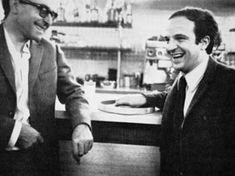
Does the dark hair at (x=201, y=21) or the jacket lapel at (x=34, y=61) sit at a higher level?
the dark hair at (x=201, y=21)

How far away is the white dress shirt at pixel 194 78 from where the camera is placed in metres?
1.38

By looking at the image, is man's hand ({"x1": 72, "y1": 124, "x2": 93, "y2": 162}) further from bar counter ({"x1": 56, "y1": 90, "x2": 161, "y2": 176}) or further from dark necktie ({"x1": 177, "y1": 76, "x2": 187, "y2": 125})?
dark necktie ({"x1": 177, "y1": 76, "x2": 187, "y2": 125})

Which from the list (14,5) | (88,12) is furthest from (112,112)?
(88,12)

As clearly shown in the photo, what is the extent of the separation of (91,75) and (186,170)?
279cm

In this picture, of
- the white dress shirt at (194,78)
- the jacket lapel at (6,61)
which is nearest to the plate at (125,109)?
the white dress shirt at (194,78)

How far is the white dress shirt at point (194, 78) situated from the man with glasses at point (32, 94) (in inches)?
20.1

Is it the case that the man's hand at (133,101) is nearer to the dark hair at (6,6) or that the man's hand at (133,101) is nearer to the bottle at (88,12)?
the dark hair at (6,6)

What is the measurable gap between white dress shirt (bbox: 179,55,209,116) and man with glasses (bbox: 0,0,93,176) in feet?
1.67

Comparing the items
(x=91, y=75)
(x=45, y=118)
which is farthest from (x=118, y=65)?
(x=45, y=118)

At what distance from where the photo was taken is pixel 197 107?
1340 millimetres

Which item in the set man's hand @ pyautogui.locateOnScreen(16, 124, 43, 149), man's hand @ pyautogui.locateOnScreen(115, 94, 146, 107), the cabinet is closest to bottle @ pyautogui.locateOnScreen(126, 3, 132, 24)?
the cabinet

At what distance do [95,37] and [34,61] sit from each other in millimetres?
2676

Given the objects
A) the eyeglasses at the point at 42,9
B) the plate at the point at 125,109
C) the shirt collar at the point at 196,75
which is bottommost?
the plate at the point at 125,109

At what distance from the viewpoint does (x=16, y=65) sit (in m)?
1.38
